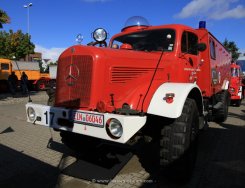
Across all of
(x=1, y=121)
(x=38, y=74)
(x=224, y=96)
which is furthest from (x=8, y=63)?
(x=224, y=96)

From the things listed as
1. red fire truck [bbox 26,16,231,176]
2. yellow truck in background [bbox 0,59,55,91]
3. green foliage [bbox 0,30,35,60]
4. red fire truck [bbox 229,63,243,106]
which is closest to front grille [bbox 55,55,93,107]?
red fire truck [bbox 26,16,231,176]

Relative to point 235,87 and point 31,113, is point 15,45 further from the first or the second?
point 31,113

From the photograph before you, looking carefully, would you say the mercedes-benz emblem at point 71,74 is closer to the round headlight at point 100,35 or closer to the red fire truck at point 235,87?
the round headlight at point 100,35

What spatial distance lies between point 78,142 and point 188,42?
9.47ft

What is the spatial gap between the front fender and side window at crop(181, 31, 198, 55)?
1391 mm

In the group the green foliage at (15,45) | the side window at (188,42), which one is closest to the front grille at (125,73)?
the side window at (188,42)

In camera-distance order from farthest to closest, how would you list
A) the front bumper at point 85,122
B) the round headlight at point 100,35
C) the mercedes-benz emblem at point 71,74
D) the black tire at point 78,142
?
the round headlight at point 100,35, the black tire at point 78,142, the mercedes-benz emblem at point 71,74, the front bumper at point 85,122

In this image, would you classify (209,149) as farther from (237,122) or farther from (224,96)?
(237,122)

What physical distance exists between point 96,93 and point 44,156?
2272 millimetres

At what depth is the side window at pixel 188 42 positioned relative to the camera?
17.0ft

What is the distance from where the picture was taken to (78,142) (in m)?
5.05

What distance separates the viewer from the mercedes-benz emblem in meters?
3.86

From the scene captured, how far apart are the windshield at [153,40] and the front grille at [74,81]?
1.69 m

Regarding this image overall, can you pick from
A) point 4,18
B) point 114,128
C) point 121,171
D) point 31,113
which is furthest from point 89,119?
point 4,18
